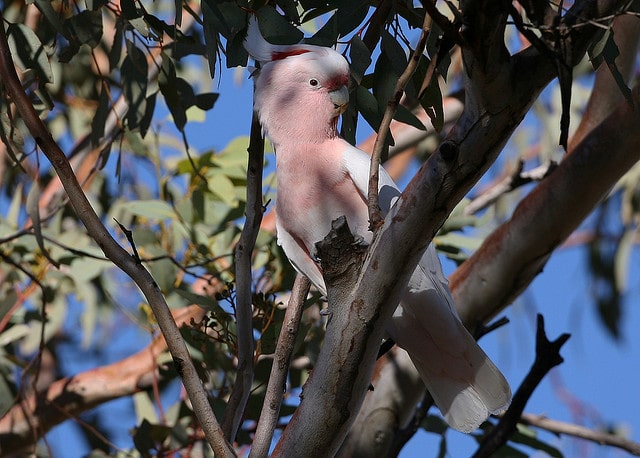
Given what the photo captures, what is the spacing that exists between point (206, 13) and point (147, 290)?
49 centimetres

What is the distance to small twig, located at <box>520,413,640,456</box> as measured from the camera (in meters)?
2.25

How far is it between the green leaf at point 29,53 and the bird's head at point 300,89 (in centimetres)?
45

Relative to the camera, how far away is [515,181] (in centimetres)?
273

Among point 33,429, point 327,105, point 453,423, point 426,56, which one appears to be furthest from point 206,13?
point 33,429

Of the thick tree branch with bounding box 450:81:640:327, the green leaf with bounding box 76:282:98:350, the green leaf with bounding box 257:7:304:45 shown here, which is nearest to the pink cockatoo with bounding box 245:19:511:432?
the green leaf with bounding box 257:7:304:45

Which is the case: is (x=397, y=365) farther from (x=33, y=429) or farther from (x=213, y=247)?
(x=33, y=429)

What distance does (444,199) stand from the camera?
126cm

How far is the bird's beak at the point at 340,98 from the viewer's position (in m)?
1.81

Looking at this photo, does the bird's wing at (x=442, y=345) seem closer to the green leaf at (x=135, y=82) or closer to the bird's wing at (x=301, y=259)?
the bird's wing at (x=301, y=259)

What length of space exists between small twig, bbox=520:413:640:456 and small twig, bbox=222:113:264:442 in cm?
106

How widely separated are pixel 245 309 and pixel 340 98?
46 cm

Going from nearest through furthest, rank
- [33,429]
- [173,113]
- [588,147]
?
[173,113] < [588,147] < [33,429]

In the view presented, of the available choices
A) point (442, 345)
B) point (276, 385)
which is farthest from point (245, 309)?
point (442, 345)

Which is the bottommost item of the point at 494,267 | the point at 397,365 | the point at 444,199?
the point at 444,199
